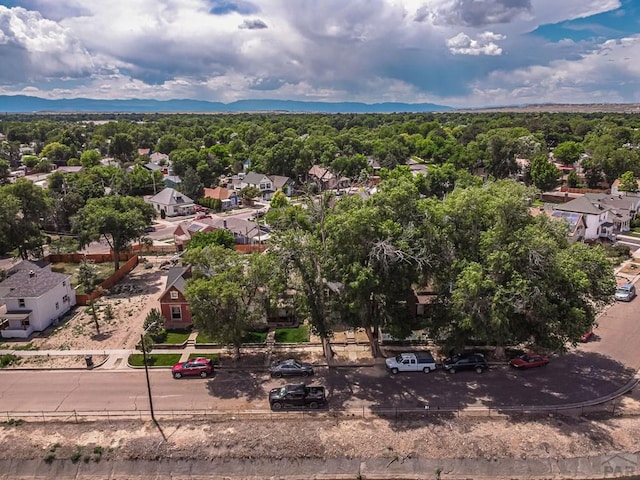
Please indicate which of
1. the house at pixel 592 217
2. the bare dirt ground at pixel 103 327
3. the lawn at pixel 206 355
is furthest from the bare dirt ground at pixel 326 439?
the house at pixel 592 217

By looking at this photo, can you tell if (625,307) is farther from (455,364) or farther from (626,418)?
(455,364)

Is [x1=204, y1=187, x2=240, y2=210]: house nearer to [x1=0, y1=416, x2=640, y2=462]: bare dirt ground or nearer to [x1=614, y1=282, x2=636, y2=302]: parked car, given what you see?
[x1=0, y1=416, x2=640, y2=462]: bare dirt ground

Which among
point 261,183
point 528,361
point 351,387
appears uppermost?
point 261,183

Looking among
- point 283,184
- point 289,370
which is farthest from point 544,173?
point 289,370

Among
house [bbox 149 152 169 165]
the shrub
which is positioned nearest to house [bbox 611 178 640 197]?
the shrub

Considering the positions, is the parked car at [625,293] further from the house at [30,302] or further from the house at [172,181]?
the house at [172,181]

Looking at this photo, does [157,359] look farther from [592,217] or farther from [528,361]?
[592,217]

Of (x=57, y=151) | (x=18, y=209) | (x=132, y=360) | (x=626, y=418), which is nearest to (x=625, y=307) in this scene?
(x=626, y=418)
